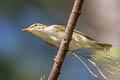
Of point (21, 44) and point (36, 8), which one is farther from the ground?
point (36, 8)

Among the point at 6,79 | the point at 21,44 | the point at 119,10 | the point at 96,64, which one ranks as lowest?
the point at 6,79

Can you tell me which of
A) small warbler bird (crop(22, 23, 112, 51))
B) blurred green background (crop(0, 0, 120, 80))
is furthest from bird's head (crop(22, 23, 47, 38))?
blurred green background (crop(0, 0, 120, 80))

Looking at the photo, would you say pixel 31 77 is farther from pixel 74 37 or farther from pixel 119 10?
pixel 74 37

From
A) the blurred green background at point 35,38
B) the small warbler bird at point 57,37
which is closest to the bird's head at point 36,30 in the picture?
the small warbler bird at point 57,37

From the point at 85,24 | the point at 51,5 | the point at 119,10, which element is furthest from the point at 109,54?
the point at 51,5

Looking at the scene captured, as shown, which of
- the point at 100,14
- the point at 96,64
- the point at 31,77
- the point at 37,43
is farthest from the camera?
the point at 37,43

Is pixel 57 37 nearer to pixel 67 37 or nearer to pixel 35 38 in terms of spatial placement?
pixel 67 37

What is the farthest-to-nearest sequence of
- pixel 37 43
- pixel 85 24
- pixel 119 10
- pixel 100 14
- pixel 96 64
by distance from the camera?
1. pixel 37 43
2. pixel 85 24
3. pixel 100 14
4. pixel 119 10
5. pixel 96 64

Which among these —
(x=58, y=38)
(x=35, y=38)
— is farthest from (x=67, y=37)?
(x=35, y=38)
